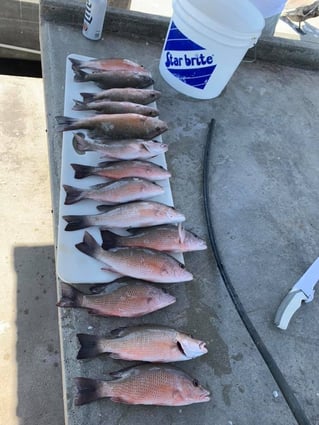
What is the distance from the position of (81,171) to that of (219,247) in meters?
0.74

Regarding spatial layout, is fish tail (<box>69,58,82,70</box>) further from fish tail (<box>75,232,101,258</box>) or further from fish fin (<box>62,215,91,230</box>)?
fish tail (<box>75,232,101,258</box>)

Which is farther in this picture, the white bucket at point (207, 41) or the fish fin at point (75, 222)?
the white bucket at point (207, 41)

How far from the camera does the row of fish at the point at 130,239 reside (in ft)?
4.42

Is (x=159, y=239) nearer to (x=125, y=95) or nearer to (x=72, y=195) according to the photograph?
(x=72, y=195)

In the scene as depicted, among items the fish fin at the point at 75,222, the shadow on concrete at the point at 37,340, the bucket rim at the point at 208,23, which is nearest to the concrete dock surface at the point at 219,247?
the shadow on concrete at the point at 37,340

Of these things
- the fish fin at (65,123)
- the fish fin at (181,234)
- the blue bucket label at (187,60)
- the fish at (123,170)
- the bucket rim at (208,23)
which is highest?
the bucket rim at (208,23)

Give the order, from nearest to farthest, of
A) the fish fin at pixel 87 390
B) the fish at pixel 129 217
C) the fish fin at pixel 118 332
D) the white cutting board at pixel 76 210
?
the fish fin at pixel 87 390
the fish fin at pixel 118 332
the white cutting board at pixel 76 210
the fish at pixel 129 217

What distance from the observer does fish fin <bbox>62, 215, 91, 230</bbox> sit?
165 cm

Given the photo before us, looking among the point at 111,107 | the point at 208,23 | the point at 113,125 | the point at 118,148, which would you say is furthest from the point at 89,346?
the point at 208,23

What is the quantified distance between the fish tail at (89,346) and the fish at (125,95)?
133cm

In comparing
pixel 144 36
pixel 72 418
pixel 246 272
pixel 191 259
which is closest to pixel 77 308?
pixel 72 418

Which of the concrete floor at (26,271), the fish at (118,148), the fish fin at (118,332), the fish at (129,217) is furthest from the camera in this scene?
the concrete floor at (26,271)

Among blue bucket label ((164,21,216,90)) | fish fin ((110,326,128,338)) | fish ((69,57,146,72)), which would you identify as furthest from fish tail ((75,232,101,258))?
blue bucket label ((164,21,216,90))

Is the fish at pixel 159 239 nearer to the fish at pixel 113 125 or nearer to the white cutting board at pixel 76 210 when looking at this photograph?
the white cutting board at pixel 76 210
